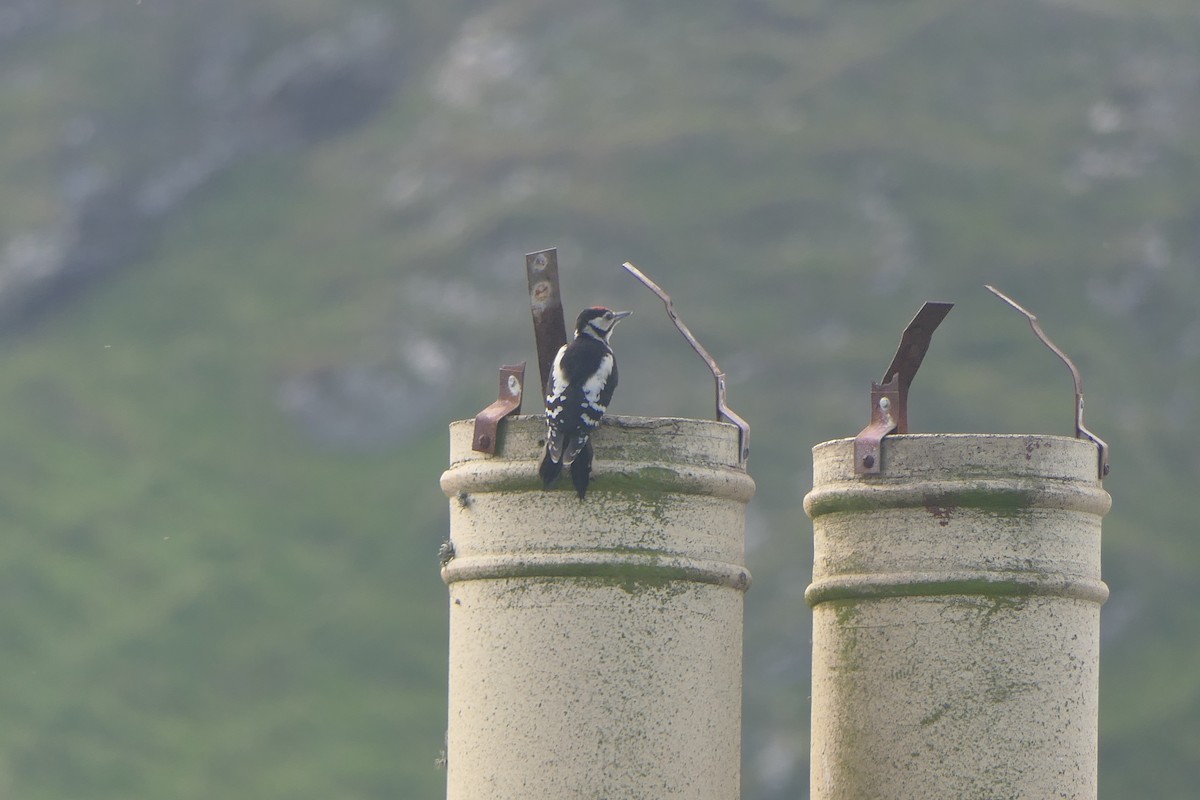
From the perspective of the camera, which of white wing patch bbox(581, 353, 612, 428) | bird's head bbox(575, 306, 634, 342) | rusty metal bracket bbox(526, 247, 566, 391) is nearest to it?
white wing patch bbox(581, 353, 612, 428)

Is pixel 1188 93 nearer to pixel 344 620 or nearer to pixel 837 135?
pixel 837 135

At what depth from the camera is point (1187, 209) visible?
149 metres

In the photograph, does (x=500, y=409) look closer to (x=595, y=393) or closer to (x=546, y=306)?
(x=595, y=393)

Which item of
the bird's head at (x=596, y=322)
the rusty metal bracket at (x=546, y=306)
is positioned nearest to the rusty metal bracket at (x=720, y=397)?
the rusty metal bracket at (x=546, y=306)

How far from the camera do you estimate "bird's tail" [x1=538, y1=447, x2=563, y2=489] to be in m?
8.59

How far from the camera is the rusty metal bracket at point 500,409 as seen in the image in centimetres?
891

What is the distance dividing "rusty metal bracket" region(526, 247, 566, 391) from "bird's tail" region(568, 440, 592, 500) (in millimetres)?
886

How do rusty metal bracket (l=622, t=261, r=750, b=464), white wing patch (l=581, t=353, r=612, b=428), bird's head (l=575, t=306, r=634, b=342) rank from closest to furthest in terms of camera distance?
white wing patch (l=581, t=353, r=612, b=428), rusty metal bracket (l=622, t=261, r=750, b=464), bird's head (l=575, t=306, r=634, b=342)

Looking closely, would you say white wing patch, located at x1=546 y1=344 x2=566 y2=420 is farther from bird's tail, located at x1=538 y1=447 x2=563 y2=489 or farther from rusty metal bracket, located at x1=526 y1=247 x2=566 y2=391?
bird's tail, located at x1=538 y1=447 x2=563 y2=489

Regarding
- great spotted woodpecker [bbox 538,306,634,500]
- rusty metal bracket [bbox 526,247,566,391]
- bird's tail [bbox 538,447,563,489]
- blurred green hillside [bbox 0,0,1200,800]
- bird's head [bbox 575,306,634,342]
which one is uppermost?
blurred green hillside [bbox 0,0,1200,800]

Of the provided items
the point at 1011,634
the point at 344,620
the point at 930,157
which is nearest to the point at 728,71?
the point at 930,157

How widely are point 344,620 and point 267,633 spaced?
4.40 meters

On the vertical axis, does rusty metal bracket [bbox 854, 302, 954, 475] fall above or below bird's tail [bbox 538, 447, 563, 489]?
above

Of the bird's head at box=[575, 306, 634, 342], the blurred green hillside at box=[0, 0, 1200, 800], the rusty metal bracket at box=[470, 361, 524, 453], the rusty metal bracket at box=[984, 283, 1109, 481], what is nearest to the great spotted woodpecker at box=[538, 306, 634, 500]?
the rusty metal bracket at box=[470, 361, 524, 453]
